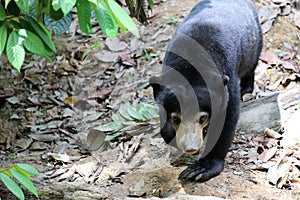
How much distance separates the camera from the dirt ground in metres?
3.76

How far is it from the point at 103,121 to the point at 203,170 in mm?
1748

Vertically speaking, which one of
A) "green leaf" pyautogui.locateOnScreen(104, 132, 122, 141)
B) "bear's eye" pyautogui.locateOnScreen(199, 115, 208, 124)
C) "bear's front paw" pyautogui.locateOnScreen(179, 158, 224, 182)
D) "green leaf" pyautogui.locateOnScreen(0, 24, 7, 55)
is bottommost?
"green leaf" pyautogui.locateOnScreen(104, 132, 122, 141)

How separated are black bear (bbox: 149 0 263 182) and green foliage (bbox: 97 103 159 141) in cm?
93

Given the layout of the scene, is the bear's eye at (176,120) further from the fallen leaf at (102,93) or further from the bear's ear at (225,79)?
the fallen leaf at (102,93)

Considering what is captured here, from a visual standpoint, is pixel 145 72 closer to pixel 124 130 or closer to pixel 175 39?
pixel 124 130

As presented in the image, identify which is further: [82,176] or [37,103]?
[37,103]

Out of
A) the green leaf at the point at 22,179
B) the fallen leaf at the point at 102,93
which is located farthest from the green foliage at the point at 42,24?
the fallen leaf at the point at 102,93

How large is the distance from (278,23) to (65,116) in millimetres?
3040

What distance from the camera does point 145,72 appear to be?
5797 millimetres

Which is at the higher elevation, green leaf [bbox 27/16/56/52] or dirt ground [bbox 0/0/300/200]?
green leaf [bbox 27/16/56/52]

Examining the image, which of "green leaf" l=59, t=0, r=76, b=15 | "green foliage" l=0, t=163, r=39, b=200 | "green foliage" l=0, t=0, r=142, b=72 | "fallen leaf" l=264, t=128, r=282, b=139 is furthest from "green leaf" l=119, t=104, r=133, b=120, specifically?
"green leaf" l=59, t=0, r=76, b=15

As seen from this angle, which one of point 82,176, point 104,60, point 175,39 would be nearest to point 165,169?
point 82,176

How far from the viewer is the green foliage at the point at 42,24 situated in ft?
7.22

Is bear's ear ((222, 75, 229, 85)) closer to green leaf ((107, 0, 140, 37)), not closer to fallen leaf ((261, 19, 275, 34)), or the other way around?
green leaf ((107, 0, 140, 37))
